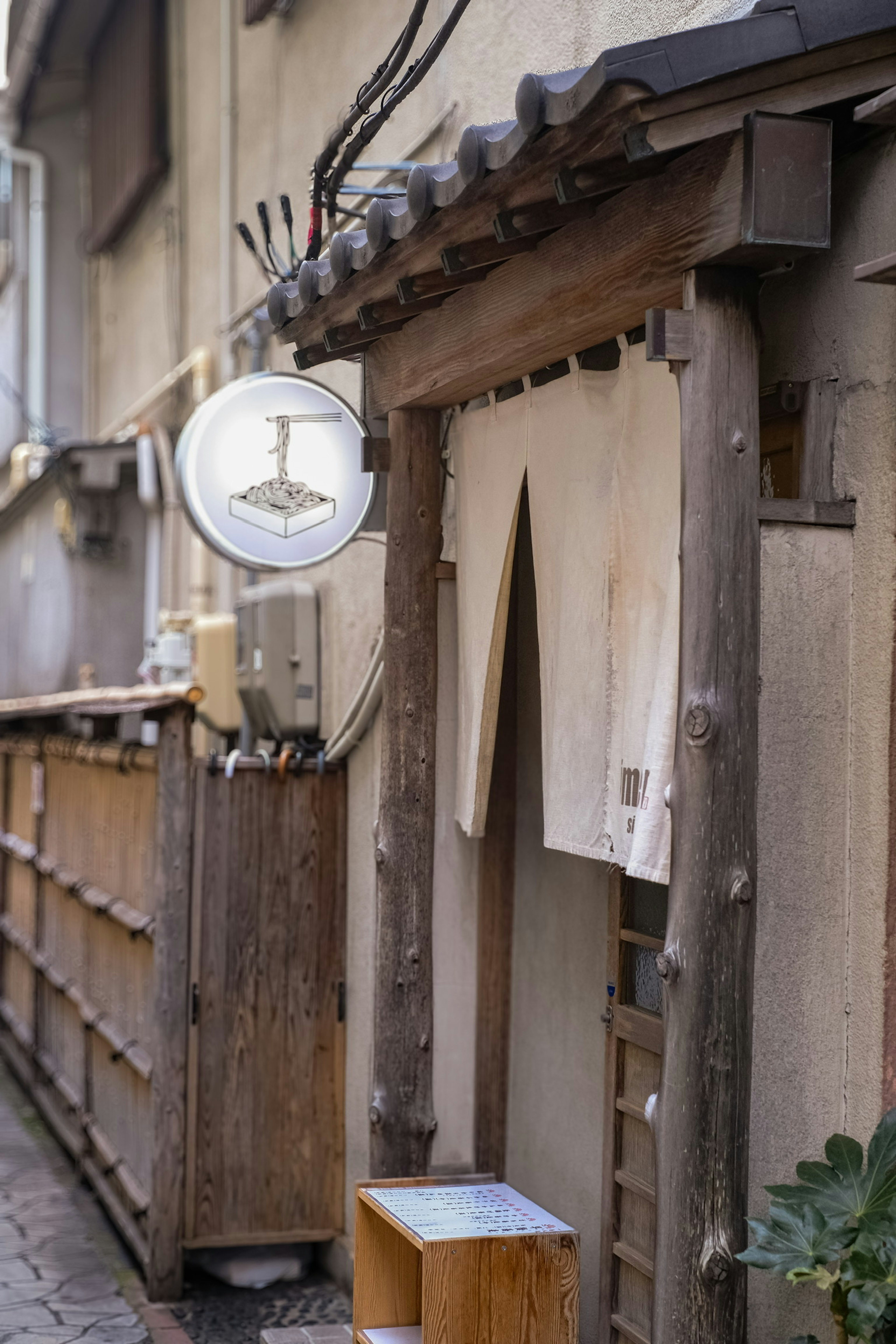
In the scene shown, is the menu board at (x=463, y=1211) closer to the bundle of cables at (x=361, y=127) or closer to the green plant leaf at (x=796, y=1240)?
the green plant leaf at (x=796, y=1240)

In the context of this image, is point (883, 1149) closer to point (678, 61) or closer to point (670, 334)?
point (670, 334)

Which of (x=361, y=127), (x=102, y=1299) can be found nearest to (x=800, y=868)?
(x=361, y=127)

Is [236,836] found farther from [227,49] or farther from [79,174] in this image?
[79,174]

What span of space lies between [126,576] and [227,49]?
4.53 m

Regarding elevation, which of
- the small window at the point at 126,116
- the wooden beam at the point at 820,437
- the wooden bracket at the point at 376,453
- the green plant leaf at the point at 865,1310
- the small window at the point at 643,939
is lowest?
the green plant leaf at the point at 865,1310

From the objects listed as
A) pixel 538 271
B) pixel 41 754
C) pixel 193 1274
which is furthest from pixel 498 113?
pixel 41 754

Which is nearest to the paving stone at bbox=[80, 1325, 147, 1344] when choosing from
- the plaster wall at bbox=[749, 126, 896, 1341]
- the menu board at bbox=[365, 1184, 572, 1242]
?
the menu board at bbox=[365, 1184, 572, 1242]

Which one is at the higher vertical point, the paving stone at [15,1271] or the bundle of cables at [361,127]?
the bundle of cables at [361,127]

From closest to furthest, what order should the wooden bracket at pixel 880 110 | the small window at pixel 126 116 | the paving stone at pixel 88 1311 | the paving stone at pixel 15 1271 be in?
the wooden bracket at pixel 880 110
the paving stone at pixel 88 1311
the paving stone at pixel 15 1271
the small window at pixel 126 116

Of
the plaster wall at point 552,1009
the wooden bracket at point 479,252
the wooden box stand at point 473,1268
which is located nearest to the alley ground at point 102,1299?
the wooden box stand at point 473,1268

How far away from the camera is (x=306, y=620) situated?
844cm

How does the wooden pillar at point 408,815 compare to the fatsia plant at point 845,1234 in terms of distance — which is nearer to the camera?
the fatsia plant at point 845,1234

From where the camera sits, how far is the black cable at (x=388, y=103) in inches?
219

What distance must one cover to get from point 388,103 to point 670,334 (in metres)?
2.59
